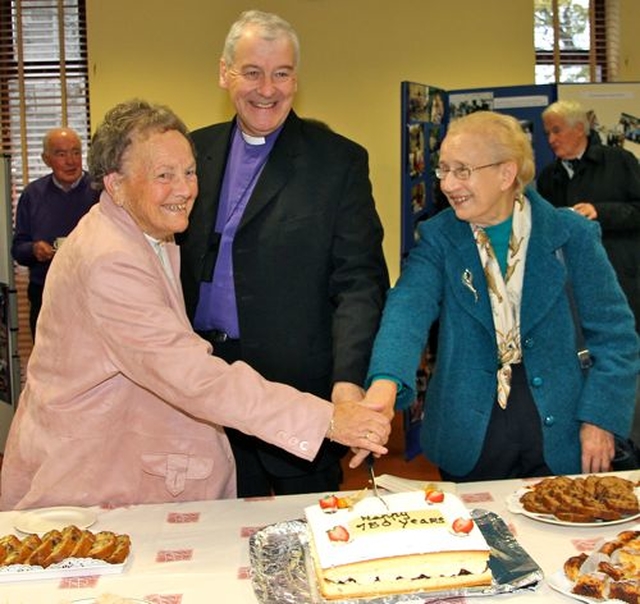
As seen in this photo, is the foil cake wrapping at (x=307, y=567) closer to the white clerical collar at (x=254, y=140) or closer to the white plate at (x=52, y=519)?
the white plate at (x=52, y=519)

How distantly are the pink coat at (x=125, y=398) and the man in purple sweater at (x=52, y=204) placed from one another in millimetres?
3850

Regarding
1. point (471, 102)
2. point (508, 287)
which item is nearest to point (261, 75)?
point (508, 287)

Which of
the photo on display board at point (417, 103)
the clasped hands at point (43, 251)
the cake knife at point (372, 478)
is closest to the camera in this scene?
the cake knife at point (372, 478)

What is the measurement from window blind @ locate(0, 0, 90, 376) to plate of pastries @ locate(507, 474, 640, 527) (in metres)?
5.61

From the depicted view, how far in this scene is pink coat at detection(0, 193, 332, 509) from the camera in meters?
1.93

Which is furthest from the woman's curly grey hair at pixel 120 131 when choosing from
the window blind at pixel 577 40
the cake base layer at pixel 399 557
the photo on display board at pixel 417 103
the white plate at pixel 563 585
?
the window blind at pixel 577 40

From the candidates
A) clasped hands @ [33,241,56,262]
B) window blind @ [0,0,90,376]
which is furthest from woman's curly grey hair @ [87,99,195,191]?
window blind @ [0,0,90,376]

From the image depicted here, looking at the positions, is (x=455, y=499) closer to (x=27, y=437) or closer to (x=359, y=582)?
(x=359, y=582)

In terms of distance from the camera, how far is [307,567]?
1674mm

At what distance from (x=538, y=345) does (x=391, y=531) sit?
2.85 feet

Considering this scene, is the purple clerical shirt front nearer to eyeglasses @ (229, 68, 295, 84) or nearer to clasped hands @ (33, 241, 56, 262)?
eyeglasses @ (229, 68, 295, 84)

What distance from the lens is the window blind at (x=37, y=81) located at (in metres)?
6.89

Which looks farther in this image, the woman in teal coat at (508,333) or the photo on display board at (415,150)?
the photo on display board at (415,150)

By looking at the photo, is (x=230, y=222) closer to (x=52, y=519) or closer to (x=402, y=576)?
(x=52, y=519)
